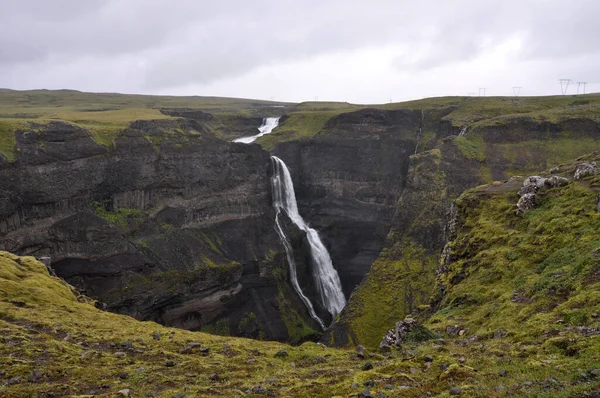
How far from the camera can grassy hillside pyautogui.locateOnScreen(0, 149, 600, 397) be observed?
11555 mm

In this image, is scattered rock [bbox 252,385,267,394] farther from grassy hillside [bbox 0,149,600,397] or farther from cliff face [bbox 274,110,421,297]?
cliff face [bbox 274,110,421,297]

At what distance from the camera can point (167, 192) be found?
182 ft

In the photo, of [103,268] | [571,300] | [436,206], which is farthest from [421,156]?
[571,300]

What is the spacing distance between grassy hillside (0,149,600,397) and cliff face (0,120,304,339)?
19.8 m

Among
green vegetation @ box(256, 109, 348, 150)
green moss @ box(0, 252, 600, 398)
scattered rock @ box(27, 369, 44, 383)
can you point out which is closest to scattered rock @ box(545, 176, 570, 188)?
green moss @ box(0, 252, 600, 398)

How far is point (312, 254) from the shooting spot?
215 ft

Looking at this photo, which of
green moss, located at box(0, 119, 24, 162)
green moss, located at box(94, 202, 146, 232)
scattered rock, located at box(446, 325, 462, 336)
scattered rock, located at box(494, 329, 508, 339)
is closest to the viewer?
scattered rock, located at box(494, 329, 508, 339)

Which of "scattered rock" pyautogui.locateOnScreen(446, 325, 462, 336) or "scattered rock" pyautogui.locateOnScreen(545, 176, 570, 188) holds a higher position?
"scattered rock" pyautogui.locateOnScreen(545, 176, 570, 188)

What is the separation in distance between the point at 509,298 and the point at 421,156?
43.9 meters

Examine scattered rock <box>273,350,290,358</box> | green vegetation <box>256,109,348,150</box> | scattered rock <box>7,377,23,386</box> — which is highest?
green vegetation <box>256,109,348,150</box>

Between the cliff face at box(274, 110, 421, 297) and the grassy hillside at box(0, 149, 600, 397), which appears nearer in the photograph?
the grassy hillside at box(0, 149, 600, 397)

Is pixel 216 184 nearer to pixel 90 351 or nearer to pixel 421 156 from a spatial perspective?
pixel 421 156

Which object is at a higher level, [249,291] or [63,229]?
[63,229]

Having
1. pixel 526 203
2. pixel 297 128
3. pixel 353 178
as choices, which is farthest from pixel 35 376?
pixel 297 128
